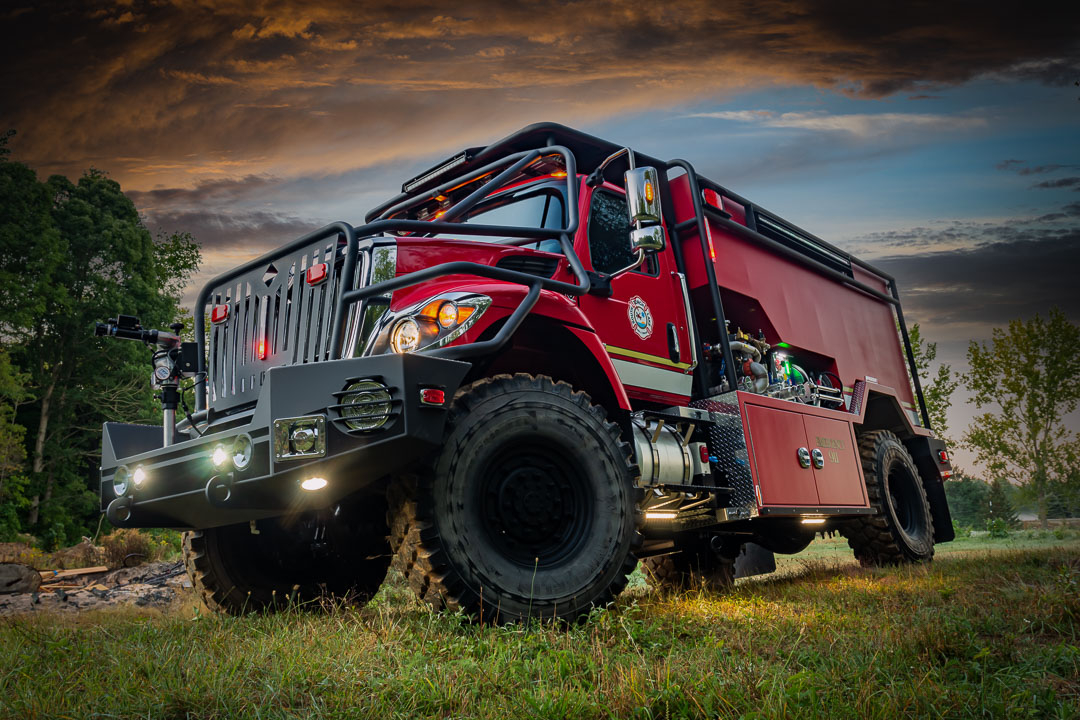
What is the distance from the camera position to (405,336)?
13.6 ft

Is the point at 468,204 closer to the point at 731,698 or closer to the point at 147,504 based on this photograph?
the point at 147,504

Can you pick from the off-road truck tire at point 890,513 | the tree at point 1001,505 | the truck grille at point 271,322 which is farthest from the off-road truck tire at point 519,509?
the tree at point 1001,505

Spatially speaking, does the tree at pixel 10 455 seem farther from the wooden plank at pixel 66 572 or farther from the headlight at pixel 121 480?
the headlight at pixel 121 480

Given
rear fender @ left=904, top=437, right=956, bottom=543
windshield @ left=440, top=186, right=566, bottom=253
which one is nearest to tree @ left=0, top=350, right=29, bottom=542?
windshield @ left=440, top=186, right=566, bottom=253

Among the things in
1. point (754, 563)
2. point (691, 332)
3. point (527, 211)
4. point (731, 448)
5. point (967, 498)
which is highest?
point (527, 211)

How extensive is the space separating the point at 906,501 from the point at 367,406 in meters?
7.60

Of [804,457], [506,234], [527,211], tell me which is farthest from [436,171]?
[804,457]

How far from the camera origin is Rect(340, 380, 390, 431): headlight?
11.8 feet

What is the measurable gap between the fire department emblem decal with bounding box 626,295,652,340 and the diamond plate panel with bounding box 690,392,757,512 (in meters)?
0.81

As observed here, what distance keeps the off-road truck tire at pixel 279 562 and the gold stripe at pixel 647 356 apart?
1.91 meters

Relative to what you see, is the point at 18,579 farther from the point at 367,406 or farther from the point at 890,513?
the point at 890,513

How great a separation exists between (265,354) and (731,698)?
314 centimetres

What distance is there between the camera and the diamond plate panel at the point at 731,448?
19.6 feet

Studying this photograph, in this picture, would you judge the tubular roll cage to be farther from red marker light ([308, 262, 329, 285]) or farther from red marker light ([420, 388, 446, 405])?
red marker light ([420, 388, 446, 405])
